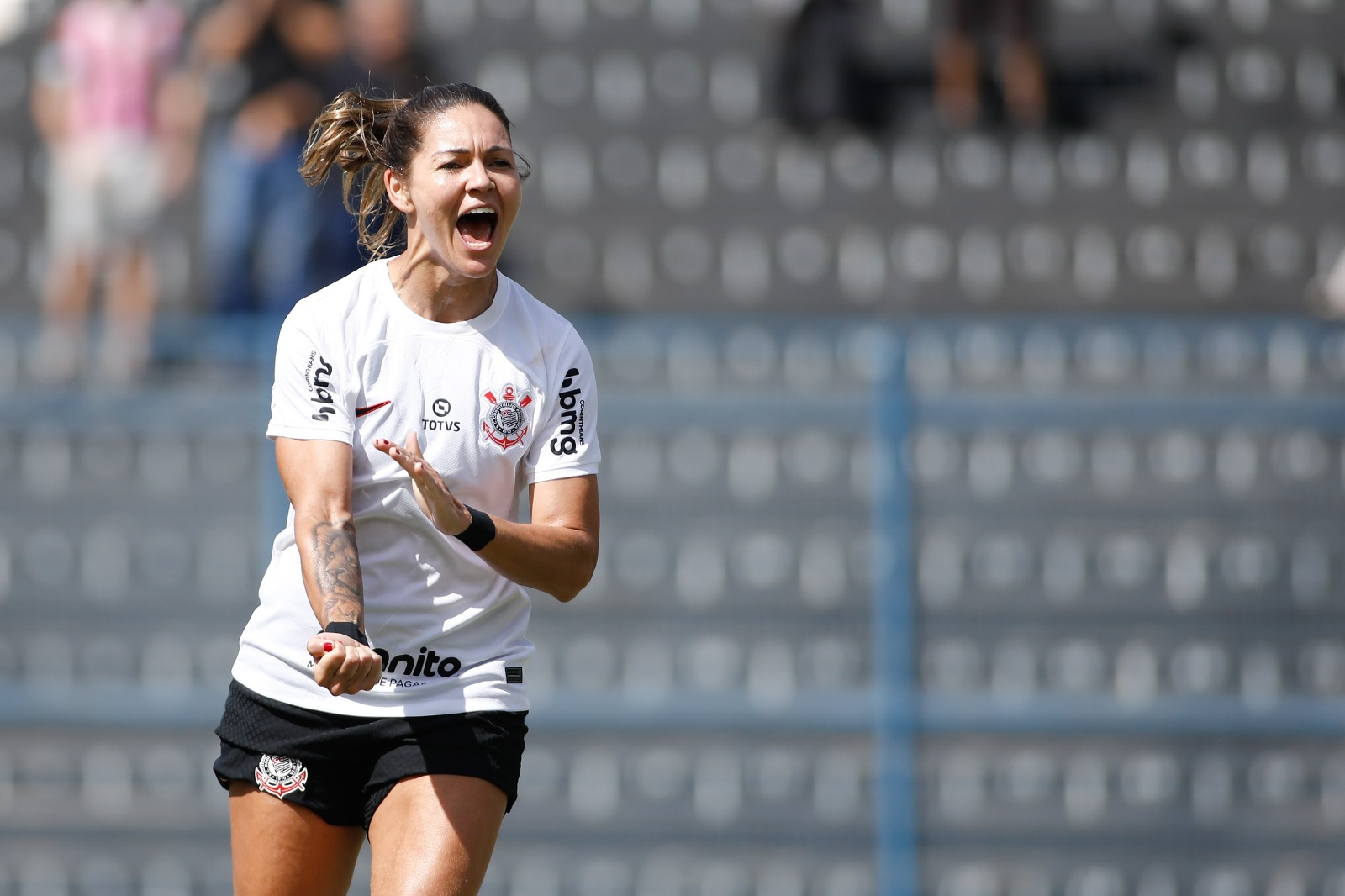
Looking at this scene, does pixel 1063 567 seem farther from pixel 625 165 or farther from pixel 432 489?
pixel 432 489

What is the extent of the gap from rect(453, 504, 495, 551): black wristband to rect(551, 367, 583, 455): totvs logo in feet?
1.30

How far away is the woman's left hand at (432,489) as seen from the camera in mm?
3117

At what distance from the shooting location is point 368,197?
3697 mm

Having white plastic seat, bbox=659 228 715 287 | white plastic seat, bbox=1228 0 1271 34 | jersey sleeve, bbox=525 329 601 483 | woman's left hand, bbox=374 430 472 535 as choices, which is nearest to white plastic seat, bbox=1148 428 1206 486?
white plastic seat, bbox=659 228 715 287

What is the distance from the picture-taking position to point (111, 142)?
8.91 meters

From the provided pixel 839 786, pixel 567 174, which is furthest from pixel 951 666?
pixel 567 174

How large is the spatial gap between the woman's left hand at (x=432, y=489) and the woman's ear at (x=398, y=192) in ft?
1.92

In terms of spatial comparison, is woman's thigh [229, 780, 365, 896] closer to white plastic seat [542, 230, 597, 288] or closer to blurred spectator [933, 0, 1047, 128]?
white plastic seat [542, 230, 597, 288]

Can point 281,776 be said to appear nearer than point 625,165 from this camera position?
Yes

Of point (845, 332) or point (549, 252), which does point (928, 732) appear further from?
point (549, 252)

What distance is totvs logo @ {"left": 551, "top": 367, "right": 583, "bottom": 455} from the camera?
3.56 metres

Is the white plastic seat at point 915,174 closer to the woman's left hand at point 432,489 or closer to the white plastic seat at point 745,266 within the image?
the white plastic seat at point 745,266

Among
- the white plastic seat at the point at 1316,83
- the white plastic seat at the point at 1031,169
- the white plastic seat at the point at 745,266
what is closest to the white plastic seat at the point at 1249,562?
the white plastic seat at the point at 1031,169

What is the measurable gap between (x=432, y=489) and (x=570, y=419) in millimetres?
540
